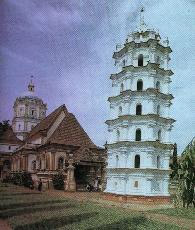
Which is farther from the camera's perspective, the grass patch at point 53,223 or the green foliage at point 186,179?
the grass patch at point 53,223

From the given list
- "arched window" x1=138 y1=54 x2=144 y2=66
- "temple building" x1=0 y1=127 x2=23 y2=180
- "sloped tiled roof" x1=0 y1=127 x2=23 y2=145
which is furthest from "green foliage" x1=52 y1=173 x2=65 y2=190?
"sloped tiled roof" x1=0 y1=127 x2=23 y2=145

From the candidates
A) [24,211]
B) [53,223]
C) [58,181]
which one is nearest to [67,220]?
[53,223]

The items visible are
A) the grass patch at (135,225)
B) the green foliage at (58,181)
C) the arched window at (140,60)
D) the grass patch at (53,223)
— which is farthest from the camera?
the green foliage at (58,181)

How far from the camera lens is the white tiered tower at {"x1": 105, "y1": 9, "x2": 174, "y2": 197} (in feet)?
69.4

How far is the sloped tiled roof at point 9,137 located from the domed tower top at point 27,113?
1113 mm

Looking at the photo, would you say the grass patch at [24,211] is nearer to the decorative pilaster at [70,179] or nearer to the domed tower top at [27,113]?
the decorative pilaster at [70,179]

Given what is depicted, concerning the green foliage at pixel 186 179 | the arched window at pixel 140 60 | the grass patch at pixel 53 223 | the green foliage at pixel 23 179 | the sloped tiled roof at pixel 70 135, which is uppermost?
the arched window at pixel 140 60

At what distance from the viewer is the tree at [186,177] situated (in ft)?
25.9

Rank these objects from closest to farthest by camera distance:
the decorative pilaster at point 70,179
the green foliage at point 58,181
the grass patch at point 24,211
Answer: the grass patch at point 24,211 < the decorative pilaster at point 70,179 < the green foliage at point 58,181

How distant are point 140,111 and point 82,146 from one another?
987 centimetres

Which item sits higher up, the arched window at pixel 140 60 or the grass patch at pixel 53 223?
the arched window at pixel 140 60

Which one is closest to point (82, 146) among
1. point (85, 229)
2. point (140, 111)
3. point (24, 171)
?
point (24, 171)

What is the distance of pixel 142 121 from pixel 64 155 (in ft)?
35.3

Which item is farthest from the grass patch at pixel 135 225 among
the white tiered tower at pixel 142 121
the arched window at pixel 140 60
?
the arched window at pixel 140 60
